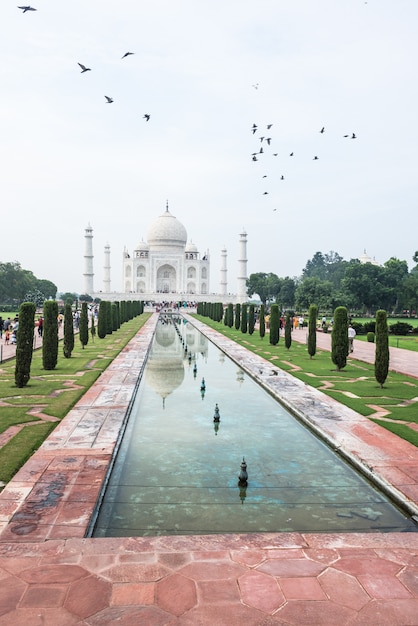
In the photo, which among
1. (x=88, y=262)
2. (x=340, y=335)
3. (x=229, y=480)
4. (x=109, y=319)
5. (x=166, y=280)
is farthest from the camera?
(x=166, y=280)

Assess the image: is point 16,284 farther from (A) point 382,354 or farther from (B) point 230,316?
(A) point 382,354

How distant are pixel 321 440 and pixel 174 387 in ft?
13.7

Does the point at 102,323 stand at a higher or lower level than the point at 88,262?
lower

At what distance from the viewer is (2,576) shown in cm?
306

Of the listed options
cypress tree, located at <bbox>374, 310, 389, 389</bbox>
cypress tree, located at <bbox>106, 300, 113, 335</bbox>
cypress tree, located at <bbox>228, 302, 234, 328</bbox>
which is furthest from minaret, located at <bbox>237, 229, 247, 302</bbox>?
cypress tree, located at <bbox>374, 310, 389, 389</bbox>

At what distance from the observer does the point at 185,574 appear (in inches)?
122

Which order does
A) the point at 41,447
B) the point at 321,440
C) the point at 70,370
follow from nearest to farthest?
the point at 41,447
the point at 321,440
the point at 70,370

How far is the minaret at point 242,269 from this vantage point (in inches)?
2351

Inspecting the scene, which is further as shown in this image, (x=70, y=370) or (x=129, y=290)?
(x=129, y=290)

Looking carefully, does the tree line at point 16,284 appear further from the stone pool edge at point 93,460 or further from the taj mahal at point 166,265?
the stone pool edge at point 93,460

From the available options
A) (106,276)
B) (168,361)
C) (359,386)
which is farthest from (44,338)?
(106,276)

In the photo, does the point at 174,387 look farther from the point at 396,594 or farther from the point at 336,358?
the point at 396,594

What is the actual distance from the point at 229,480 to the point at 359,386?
5.62m

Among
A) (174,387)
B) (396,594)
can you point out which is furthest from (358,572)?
(174,387)
